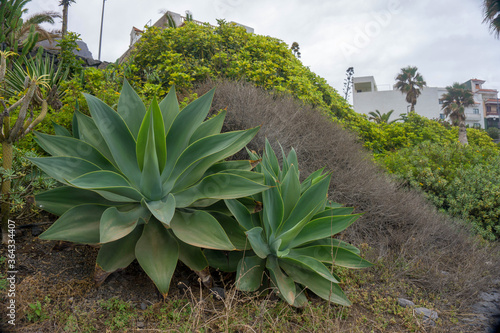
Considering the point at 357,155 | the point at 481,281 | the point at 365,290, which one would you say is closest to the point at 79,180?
the point at 365,290

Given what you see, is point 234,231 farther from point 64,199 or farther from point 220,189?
point 64,199

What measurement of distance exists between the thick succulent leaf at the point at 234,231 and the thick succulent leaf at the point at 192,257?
11.8 inches

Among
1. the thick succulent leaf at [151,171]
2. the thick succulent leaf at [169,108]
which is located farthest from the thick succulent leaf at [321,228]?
the thick succulent leaf at [169,108]

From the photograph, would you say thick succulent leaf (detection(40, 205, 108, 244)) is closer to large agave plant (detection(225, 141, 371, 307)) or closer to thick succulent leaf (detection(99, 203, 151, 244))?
thick succulent leaf (detection(99, 203, 151, 244))

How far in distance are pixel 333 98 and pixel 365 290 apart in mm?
6978

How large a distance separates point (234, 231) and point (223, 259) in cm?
25

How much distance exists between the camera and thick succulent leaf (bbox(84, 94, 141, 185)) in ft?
8.47

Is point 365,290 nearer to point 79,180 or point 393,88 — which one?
point 79,180

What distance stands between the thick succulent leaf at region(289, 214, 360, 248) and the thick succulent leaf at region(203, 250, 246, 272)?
430mm

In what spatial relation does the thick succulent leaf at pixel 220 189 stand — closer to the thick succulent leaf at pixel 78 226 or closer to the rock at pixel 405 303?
the thick succulent leaf at pixel 78 226

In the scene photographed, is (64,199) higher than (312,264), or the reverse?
(64,199)

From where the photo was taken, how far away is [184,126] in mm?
2814

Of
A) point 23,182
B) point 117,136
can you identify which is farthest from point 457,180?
point 23,182

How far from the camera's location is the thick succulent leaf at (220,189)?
246 centimetres
